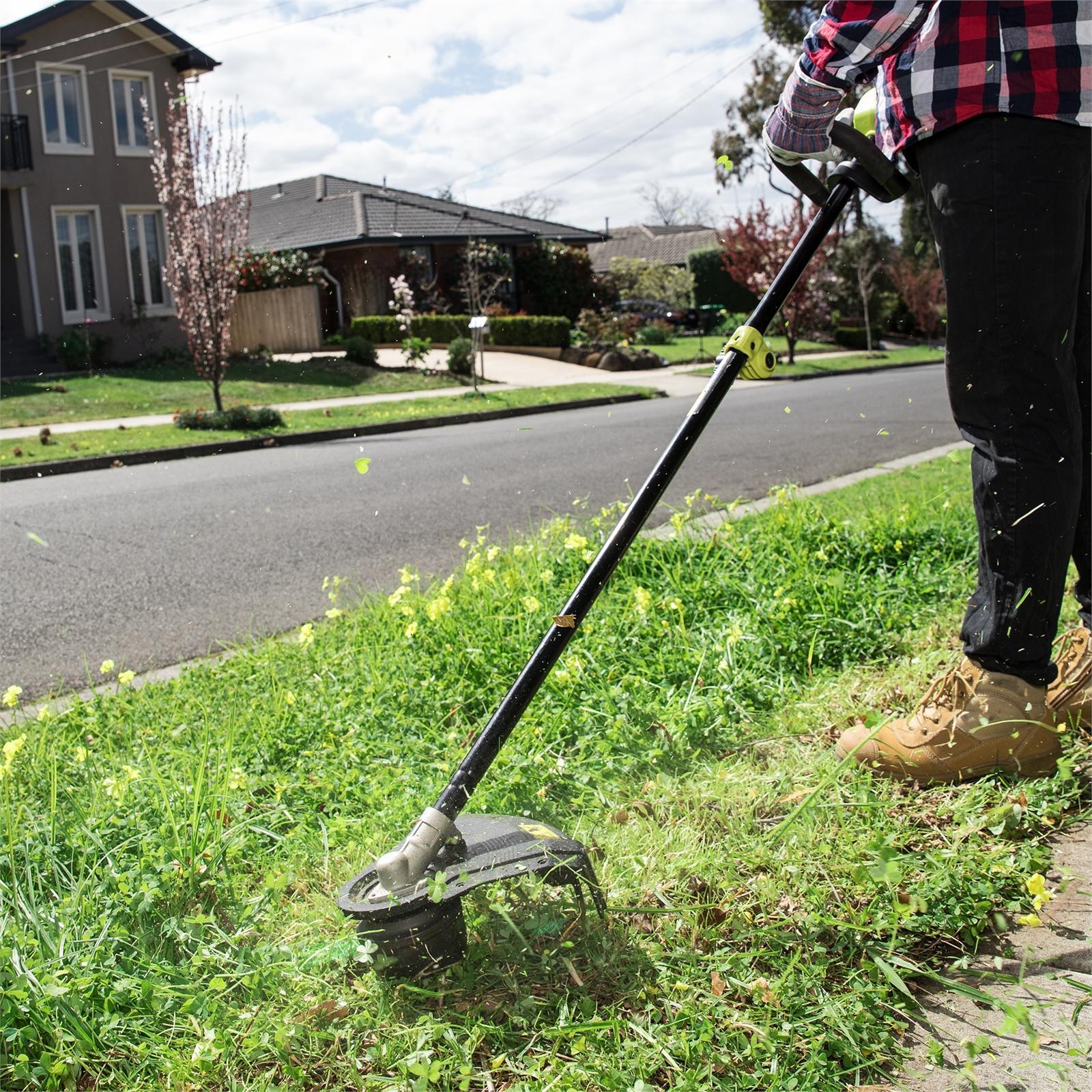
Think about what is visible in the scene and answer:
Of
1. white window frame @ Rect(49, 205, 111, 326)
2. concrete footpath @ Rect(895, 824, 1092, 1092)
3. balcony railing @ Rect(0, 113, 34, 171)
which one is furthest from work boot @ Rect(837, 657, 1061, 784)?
balcony railing @ Rect(0, 113, 34, 171)

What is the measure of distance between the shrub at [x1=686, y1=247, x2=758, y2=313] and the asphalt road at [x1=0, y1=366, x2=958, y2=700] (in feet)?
92.4

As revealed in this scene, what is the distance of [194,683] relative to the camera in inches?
127

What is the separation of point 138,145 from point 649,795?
955 inches

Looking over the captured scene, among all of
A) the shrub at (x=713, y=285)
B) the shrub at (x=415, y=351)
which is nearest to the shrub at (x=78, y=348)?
the shrub at (x=415, y=351)

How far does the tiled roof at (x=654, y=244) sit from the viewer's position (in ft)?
189

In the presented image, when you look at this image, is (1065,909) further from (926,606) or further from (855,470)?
(855,470)

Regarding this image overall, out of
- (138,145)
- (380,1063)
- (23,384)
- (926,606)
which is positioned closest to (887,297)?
(138,145)

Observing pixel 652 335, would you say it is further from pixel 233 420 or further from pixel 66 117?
pixel 233 420

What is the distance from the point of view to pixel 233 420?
42.8ft

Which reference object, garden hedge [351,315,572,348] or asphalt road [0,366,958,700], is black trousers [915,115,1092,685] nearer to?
asphalt road [0,366,958,700]

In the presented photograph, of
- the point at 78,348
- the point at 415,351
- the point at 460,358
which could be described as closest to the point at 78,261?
the point at 78,348

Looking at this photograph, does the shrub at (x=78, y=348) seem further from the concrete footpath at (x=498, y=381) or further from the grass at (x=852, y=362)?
the grass at (x=852, y=362)

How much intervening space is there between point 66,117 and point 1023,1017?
24932mm

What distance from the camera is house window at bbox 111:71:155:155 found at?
2102 cm
